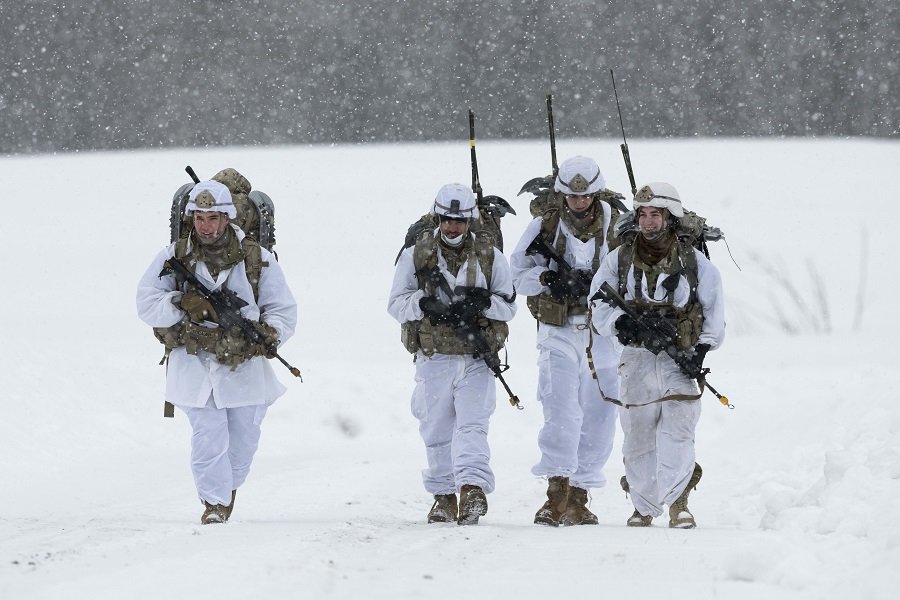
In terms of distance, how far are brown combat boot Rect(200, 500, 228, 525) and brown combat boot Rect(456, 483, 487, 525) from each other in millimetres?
1398

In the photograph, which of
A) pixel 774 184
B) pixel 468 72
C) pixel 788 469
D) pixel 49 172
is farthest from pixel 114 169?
pixel 788 469

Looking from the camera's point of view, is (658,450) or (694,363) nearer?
(694,363)

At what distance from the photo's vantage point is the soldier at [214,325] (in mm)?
7367

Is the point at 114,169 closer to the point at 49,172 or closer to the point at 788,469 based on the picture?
the point at 49,172

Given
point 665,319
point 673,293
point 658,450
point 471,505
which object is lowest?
point 471,505

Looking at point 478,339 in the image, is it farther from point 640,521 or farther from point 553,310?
point 640,521

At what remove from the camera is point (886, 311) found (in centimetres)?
2056

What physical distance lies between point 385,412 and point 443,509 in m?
5.84

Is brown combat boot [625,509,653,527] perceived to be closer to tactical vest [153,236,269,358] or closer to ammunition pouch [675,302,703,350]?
ammunition pouch [675,302,703,350]

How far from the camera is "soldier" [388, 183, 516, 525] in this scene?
7402 mm

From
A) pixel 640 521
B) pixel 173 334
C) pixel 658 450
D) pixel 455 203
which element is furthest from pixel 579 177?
pixel 173 334

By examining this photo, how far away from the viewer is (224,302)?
741 centimetres

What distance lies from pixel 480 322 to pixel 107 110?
832 inches

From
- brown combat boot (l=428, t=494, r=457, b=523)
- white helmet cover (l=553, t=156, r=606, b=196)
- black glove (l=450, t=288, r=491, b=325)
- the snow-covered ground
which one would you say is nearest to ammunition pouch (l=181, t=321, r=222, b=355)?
the snow-covered ground
